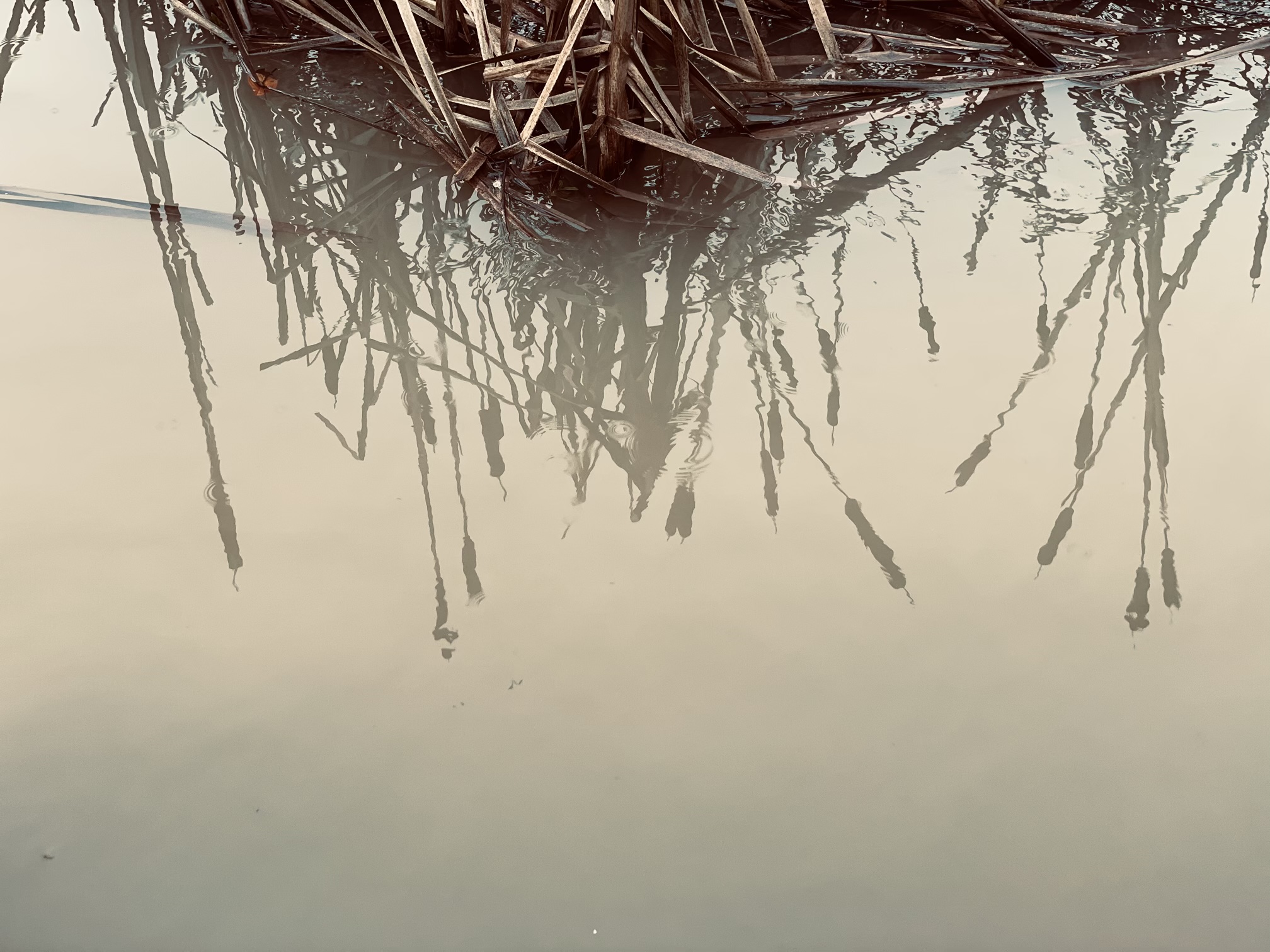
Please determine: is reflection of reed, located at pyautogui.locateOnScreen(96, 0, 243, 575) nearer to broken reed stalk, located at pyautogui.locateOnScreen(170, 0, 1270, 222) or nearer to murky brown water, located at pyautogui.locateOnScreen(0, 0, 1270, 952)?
murky brown water, located at pyautogui.locateOnScreen(0, 0, 1270, 952)

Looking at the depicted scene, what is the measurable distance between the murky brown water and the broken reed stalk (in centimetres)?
10

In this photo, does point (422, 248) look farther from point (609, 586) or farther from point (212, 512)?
point (609, 586)

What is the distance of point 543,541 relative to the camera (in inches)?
41.3

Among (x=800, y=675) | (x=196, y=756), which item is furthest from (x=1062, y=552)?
(x=196, y=756)

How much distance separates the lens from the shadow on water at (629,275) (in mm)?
1144

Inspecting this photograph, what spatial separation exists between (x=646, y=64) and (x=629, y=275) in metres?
0.37

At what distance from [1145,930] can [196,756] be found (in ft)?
2.62

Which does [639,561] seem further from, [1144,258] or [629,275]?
[1144,258]

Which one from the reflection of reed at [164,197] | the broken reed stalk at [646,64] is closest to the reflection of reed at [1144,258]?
the broken reed stalk at [646,64]

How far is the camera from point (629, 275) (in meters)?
1.41

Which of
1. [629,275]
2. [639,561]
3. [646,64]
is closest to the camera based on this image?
[639,561]

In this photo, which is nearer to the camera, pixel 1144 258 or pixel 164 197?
pixel 1144 258

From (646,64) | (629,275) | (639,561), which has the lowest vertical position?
(639,561)

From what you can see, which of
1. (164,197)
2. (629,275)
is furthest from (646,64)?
(164,197)
